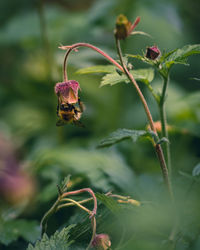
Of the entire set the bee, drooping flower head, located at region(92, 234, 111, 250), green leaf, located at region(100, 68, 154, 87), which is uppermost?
green leaf, located at region(100, 68, 154, 87)

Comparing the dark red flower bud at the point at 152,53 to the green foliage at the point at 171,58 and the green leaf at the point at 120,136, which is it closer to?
the green foliage at the point at 171,58

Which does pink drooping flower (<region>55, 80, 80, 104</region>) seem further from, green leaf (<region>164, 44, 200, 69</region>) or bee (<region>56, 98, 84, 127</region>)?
green leaf (<region>164, 44, 200, 69</region>)

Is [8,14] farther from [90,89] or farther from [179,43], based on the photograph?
[179,43]

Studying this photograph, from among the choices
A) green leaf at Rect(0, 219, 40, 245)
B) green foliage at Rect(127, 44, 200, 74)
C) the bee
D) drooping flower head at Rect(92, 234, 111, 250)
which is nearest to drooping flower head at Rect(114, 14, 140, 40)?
green foliage at Rect(127, 44, 200, 74)

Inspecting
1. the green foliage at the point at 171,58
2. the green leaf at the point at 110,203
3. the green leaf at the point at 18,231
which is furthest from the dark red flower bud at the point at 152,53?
the green leaf at the point at 18,231

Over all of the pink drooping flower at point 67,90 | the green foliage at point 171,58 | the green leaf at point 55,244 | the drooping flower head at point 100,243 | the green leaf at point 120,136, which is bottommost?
the drooping flower head at point 100,243

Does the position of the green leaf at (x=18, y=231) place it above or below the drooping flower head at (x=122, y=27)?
below
